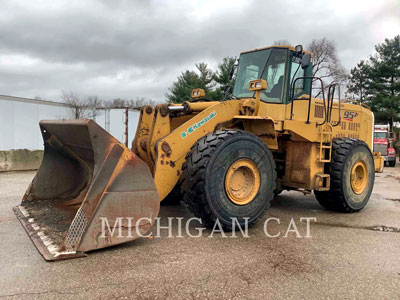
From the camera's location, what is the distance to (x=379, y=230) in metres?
5.06

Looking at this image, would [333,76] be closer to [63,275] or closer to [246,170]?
[246,170]

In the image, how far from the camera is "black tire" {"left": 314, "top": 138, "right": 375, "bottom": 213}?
19.3 ft

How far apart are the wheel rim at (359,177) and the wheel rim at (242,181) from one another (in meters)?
2.52

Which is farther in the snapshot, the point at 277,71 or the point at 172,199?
the point at 172,199

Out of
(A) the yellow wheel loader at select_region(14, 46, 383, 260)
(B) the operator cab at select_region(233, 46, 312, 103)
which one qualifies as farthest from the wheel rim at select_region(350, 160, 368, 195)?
(B) the operator cab at select_region(233, 46, 312, 103)

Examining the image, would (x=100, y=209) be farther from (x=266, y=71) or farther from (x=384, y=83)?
(x=384, y=83)

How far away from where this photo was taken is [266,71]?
5750 millimetres

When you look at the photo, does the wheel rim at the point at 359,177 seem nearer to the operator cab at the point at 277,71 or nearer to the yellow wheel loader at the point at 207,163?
the yellow wheel loader at the point at 207,163

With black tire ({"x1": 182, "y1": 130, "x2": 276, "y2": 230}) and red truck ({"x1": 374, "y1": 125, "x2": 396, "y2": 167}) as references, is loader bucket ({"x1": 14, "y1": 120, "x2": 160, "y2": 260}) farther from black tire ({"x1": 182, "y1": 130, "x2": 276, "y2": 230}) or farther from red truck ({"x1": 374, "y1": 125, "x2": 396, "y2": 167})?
red truck ({"x1": 374, "y1": 125, "x2": 396, "y2": 167})

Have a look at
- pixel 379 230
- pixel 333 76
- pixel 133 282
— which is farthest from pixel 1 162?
pixel 333 76

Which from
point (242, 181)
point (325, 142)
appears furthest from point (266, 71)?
point (242, 181)

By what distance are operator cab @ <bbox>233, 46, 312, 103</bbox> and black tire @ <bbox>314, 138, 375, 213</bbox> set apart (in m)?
1.23

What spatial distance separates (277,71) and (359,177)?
2.63m

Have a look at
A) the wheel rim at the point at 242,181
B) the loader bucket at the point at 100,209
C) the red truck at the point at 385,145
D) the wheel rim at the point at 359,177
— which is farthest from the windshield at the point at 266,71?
the red truck at the point at 385,145
